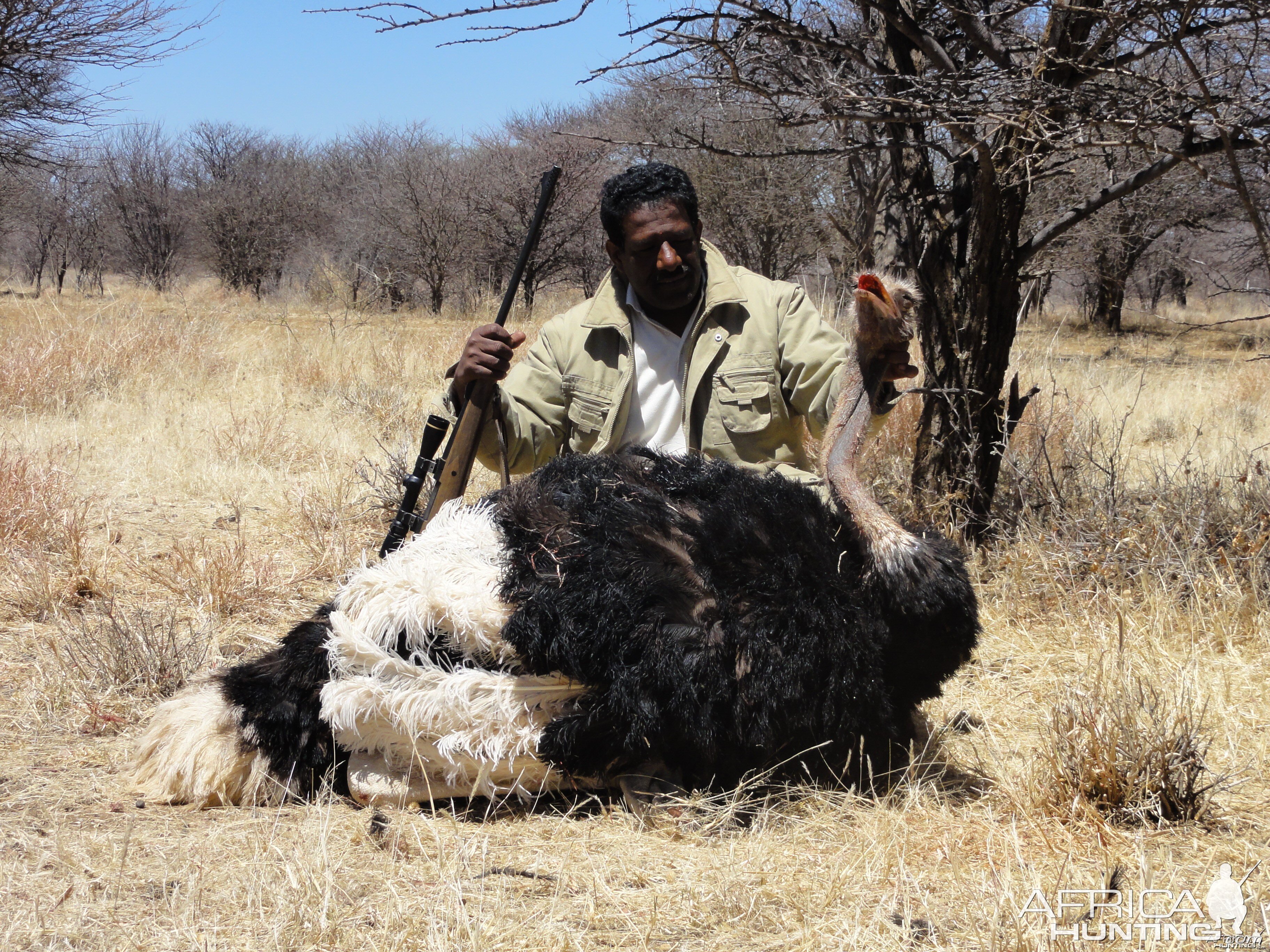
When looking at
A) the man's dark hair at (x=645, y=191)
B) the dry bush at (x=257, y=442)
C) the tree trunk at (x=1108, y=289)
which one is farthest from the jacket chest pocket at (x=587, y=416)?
the tree trunk at (x=1108, y=289)

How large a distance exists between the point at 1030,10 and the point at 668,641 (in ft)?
14.7

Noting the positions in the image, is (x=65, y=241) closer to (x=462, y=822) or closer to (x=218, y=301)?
(x=218, y=301)

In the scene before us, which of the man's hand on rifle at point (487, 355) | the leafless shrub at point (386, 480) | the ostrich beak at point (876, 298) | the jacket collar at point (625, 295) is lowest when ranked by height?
the leafless shrub at point (386, 480)

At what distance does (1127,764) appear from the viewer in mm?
2539

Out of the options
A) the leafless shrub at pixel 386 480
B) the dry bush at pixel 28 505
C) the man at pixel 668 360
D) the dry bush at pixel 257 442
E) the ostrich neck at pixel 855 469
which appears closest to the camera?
the ostrich neck at pixel 855 469

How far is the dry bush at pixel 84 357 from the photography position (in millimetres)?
7547

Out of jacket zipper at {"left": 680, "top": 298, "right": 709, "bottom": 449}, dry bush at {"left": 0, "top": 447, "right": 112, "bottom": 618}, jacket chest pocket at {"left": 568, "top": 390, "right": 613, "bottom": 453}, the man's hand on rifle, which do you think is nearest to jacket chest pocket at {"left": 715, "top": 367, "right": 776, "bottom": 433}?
jacket zipper at {"left": 680, "top": 298, "right": 709, "bottom": 449}

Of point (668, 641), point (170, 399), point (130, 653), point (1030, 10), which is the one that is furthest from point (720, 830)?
point (170, 399)

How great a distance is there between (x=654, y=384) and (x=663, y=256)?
1.56 ft

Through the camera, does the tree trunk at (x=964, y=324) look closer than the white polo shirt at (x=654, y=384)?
No

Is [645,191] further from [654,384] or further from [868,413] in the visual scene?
[868,413]

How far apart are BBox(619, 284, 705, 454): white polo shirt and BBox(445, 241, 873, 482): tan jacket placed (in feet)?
0.17

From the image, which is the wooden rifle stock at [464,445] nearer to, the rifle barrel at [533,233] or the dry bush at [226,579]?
the rifle barrel at [533,233]

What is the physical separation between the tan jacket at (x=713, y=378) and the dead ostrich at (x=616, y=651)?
3.02ft
